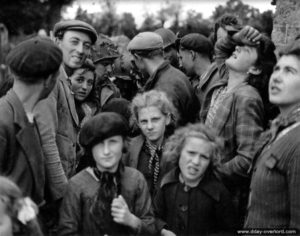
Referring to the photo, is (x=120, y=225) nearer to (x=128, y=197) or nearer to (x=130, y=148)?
(x=128, y=197)

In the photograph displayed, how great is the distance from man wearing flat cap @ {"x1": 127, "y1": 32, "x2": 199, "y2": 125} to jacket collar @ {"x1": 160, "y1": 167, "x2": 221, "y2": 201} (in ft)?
3.16

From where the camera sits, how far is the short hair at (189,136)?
149 inches

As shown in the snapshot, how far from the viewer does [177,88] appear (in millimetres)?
4949

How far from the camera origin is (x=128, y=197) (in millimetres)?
3543

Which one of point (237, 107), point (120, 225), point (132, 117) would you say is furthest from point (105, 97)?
point (120, 225)

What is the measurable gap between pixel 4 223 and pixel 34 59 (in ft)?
3.28

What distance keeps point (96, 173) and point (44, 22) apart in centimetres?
2474

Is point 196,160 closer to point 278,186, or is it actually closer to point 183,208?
point 183,208

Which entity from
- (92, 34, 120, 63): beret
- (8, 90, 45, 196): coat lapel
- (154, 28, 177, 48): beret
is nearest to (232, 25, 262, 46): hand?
(8, 90, 45, 196): coat lapel

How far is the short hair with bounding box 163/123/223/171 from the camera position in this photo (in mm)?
3797

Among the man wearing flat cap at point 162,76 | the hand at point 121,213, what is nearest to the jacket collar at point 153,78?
the man wearing flat cap at point 162,76

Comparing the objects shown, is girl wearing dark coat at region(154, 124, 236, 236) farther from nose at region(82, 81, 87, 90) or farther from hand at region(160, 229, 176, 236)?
nose at region(82, 81, 87, 90)

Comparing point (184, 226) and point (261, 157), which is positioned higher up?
point (261, 157)

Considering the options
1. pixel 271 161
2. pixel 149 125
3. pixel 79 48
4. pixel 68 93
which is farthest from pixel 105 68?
pixel 271 161
